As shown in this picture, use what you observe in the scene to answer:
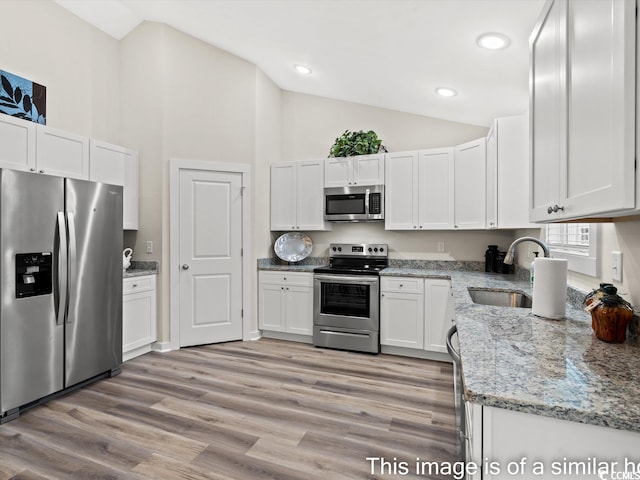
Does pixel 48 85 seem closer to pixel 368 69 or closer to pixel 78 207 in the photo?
pixel 78 207

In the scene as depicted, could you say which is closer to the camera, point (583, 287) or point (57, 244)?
point (583, 287)

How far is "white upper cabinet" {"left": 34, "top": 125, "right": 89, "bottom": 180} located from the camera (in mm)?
2820

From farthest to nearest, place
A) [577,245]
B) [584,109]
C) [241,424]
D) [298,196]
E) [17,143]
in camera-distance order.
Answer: [298,196]
[17,143]
[241,424]
[577,245]
[584,109]

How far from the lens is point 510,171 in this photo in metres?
2.89

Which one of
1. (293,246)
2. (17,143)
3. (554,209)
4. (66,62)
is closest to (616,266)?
(554,209)

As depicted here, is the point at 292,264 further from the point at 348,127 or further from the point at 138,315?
the point at 348,127

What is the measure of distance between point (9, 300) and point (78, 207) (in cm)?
80

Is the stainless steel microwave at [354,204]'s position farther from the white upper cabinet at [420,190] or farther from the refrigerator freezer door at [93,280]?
the refrigerator freezer door at [93,280]

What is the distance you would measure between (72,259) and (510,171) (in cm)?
361

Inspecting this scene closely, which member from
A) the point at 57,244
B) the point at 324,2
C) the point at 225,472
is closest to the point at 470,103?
the point at 324,2

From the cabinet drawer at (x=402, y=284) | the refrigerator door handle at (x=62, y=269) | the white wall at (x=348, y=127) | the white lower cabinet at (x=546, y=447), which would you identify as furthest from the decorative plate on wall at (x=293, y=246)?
the white lower cabinet at (x=546, y=447)

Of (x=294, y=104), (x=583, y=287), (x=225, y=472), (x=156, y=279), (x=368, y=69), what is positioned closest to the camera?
(x=225, y=472)

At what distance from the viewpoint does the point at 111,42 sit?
3.81 meters

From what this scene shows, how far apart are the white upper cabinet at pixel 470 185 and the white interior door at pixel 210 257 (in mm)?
2423
